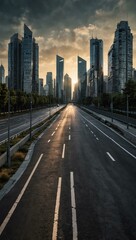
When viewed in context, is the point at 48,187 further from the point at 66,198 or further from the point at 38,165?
the point at 38,165

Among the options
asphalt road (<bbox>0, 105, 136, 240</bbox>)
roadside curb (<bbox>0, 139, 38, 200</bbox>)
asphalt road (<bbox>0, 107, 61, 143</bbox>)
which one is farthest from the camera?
asphalt road (<bbox>0, 107, 61, 143</bbox>)

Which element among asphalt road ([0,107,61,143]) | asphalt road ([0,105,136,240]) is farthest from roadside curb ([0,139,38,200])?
asphalt road ([0,107,61,143])

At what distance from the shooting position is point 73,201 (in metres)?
14.5

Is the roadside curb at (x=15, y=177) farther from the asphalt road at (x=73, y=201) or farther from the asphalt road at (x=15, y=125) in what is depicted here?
the asphalt road at (x=15, y=125)

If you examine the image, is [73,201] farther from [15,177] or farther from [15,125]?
[15,125]

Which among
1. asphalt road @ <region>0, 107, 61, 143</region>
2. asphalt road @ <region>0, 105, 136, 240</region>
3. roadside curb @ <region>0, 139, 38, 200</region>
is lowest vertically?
roadside curb @ <region>0, 139, 38, 200</region>

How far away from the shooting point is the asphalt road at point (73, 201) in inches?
432

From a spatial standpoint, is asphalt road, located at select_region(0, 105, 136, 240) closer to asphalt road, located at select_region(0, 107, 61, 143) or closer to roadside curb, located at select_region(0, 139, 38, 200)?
roadside curb, located at select_region(0, 139, 38, 200)

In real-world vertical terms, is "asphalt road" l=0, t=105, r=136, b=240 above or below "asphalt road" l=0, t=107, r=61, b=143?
below

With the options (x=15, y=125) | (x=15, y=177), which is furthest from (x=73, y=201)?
(x=15, y=125)

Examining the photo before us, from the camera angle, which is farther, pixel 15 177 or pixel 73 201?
pixel 15 177

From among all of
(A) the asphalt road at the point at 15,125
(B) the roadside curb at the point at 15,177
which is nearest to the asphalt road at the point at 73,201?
(B) the roadside curb at the point at 15,177

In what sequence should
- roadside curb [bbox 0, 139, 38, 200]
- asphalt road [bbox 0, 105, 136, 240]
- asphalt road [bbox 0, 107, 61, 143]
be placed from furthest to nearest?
asphalt road [bbox 0, 107, 61, 143], roadside curb [bbox 0, 139, 38, 200], asphalt road [bbox 0, 105, 136, 240]

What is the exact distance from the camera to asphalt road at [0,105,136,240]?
432 inches
